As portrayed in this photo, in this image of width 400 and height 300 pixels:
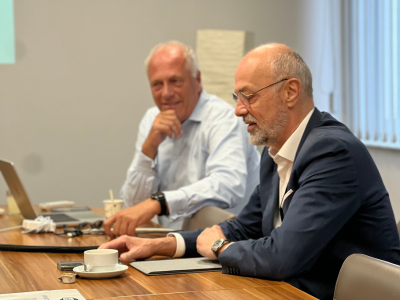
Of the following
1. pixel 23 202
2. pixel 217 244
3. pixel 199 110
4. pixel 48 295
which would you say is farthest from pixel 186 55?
pixel 48 295

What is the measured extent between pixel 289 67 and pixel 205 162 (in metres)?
1.35

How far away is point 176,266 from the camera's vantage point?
1521mm

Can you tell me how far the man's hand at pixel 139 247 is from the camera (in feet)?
5.34

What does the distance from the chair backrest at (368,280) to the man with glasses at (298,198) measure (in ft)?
0.58

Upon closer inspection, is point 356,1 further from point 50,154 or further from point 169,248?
point 169,248

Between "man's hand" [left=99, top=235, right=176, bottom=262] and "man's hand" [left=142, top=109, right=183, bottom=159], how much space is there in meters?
1.22

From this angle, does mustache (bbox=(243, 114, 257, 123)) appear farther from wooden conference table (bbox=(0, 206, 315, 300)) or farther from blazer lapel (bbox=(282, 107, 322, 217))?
wooden conference table (bbox=(0, 206, 315, 300))

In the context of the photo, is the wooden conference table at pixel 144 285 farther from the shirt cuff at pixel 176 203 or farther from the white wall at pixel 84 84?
the white wall at pixel 84 84

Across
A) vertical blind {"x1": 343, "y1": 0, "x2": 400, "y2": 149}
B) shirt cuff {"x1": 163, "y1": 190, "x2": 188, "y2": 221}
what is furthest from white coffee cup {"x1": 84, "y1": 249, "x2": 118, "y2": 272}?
vertical blind {"x1": 343, "y1": 0, "x2": 400, "y2": 149}

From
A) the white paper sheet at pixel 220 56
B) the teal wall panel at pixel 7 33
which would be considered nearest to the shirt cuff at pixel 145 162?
the white paper sheet at pixel 220 56

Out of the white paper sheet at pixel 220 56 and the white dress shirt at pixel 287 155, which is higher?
the white paper sheet at pixel 220 56

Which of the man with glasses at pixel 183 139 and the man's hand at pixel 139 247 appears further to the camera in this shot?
the man with glasses at pixel 183 139

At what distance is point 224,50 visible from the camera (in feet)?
15.0

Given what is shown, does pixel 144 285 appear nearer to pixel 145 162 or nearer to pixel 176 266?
pixel 176 266
